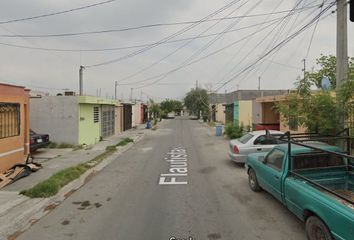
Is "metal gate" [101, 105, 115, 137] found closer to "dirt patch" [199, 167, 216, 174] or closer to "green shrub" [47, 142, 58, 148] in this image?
"green shrub" [47, 142, 58, 148]

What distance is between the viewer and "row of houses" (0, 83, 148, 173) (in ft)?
35.7

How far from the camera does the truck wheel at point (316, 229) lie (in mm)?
4583

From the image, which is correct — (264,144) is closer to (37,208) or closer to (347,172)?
(347,172)

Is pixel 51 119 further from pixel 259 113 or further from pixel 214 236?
pixel 214 236

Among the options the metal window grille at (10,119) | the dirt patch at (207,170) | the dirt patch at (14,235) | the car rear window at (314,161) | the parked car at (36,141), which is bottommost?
the dirt patch at (14,235)

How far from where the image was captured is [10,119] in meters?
11.1

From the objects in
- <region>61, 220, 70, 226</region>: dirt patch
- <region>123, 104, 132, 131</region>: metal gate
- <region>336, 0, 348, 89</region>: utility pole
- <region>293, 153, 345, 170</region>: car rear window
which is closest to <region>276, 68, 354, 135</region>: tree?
<region>336, 0, 348, 89</region>: utility pole

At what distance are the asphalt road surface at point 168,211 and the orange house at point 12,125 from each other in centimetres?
322

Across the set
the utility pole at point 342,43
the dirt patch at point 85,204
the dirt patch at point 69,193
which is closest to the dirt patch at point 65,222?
the dirt patch at point 85,204

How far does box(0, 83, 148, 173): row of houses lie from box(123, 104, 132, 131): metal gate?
0.56 metres

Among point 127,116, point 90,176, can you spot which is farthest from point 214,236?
point 127,116

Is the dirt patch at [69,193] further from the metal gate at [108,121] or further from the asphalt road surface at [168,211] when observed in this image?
the metal gate at [108,121]

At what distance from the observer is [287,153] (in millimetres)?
6512

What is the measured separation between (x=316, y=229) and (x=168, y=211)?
310 cm
